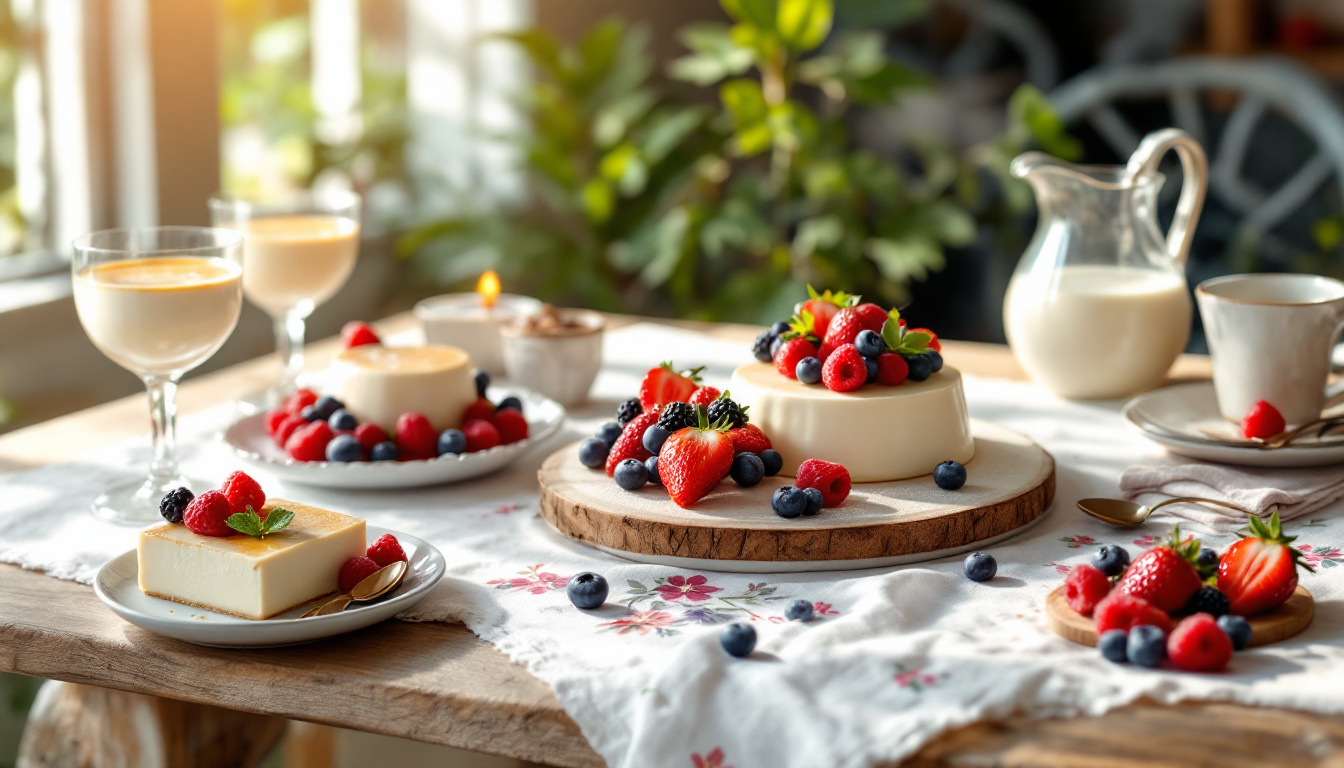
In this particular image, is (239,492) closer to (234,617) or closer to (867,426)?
(234,617)

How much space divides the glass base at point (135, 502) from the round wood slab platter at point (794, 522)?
0.43 m

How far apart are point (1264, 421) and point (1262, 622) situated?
518mm

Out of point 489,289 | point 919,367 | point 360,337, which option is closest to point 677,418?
point 919,367

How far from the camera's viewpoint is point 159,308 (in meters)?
1.36

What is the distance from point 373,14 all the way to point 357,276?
0.86 m

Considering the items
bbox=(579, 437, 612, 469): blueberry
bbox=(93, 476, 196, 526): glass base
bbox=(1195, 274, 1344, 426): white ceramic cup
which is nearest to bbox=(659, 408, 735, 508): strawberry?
bbox=(579, 437, 612, 469): blueberry

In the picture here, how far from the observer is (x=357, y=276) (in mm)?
3809

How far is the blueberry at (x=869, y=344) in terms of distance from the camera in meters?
1.35

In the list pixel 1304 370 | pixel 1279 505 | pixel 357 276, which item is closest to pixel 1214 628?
pixel 1279 505

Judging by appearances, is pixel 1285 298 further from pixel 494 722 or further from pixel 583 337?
pixel 494 722

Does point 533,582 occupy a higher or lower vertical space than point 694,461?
lower

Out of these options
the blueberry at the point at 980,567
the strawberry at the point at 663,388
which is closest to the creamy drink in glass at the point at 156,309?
the strawberry at the point at 663,388

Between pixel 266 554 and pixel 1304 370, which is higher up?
pixel 1304 370

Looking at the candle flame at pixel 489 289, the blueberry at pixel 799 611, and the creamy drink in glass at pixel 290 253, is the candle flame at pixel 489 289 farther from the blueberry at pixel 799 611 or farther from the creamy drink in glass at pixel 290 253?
the blueberry at pixel 799 611
